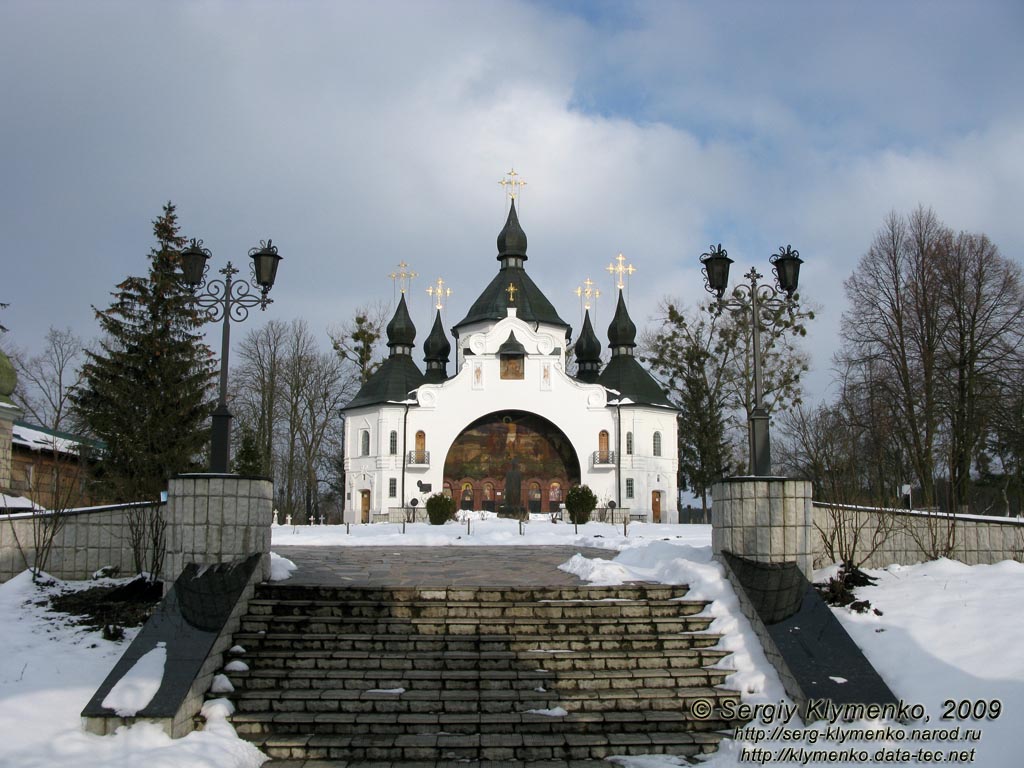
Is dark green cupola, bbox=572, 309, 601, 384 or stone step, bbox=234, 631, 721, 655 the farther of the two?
dark green cupola, bbox=572, 309, 601, 384

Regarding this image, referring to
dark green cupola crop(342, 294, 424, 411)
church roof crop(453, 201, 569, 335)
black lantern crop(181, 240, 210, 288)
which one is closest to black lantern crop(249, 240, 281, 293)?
black lantern crop(181, 240, 210, 288)

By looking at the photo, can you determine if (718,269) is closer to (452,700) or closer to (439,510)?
(452,700)

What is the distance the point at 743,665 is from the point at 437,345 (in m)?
46.9

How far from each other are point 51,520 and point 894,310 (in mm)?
25805

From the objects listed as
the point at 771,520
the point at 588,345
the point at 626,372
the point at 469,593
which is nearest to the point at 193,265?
the point at 469,593

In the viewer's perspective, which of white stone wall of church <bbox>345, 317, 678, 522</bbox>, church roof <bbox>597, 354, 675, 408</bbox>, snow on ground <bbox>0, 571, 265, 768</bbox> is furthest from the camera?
church roof <bbox>597, 354, 675, 408</bbox>

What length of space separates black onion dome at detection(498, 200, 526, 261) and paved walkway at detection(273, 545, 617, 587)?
3748 cm

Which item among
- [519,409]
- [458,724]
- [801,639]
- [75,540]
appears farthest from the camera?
[519,409]

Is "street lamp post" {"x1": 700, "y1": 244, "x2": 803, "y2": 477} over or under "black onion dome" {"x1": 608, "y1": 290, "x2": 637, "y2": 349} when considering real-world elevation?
under

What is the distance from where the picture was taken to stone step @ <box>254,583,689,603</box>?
10.4 metres

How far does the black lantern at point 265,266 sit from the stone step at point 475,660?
511cm

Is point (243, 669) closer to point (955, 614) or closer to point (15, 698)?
point (15, 698)

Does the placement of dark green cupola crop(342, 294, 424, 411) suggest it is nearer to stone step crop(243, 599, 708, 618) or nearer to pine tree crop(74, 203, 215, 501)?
pine tree crop(74, 203, 215, 501)

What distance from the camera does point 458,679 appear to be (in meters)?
8.91
